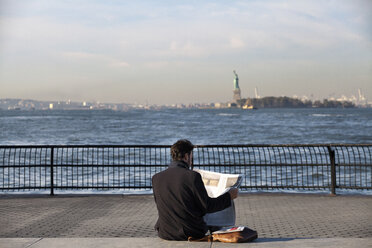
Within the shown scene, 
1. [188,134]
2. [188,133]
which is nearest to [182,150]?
[188,134]

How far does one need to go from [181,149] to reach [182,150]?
0.02m

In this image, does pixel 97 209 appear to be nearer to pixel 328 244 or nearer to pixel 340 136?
pixel 328 244

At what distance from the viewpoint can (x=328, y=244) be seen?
689 cm

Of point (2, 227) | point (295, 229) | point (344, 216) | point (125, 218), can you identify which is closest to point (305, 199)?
point (344, 216)

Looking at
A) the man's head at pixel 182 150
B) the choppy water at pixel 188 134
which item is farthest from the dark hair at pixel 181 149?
the choppy water at pixel 188 134

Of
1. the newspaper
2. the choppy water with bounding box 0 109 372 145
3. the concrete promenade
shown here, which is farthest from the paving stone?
the choppy water with bounding box 0 109 372 145

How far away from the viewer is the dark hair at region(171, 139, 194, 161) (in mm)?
6539

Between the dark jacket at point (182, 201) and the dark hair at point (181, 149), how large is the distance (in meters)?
0.09

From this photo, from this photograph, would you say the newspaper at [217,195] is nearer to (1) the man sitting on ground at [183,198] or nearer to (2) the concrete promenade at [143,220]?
(1) the man sitting on ground at [183,198]

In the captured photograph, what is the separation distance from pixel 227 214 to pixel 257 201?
4278mm

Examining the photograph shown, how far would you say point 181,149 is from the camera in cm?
655

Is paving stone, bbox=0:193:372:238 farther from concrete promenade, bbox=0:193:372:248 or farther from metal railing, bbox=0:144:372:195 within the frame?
metal railing, bbox=0:144:372:195

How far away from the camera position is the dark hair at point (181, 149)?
654cm

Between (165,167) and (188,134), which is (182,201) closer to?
(165,167)
